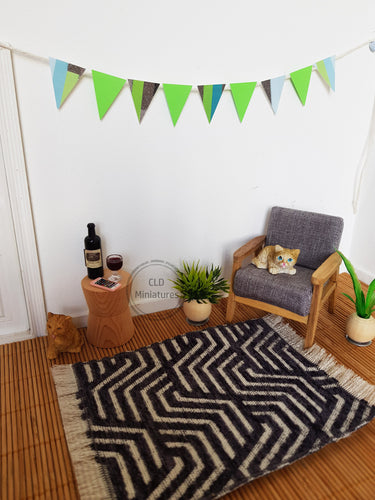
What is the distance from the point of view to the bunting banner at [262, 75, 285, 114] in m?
2.17

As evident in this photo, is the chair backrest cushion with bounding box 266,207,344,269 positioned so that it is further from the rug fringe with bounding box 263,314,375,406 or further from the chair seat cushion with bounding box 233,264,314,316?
the rug fringe with bounding box 263,314,375,406

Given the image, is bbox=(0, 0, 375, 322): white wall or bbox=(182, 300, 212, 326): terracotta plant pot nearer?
bbox=(0, 0, 375, 322): white wall

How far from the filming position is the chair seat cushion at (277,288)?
2.00 meters

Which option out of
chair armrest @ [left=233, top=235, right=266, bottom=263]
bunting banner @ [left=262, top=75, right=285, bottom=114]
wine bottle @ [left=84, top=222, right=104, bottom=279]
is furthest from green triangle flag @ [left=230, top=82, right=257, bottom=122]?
wine bottle @ [left=84, top=222, right=104, bottom=279]

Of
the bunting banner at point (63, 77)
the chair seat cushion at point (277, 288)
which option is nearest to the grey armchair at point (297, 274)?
the chair seat cushion at point (277, 288)

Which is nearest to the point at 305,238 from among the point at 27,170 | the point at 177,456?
the point at 177,456

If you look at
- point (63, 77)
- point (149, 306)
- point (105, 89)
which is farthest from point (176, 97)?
point (149, 306)

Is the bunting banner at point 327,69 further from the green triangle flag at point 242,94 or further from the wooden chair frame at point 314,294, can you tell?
the wooden chair frame at point 314,294

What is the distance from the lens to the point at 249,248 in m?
2.33

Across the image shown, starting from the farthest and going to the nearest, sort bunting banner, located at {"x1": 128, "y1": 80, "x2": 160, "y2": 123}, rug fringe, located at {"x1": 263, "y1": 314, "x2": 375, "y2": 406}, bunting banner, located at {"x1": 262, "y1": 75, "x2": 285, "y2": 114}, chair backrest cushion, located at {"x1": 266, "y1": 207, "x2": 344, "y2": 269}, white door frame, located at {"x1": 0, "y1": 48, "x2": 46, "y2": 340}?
chair backrest cushion, located at {"x1": 266, "y1": 207, "x2": 344, "y2": 269} < bunting banner, located at {"x1": 262, "y1": 75, "x2": 285, "y2": 114} < bunting banner, located at {"x1": 128, "y1": 80, "x2": 160, "y2": 123} < rug fringe, located at {"x1": 263, "y1": 314, "x2": 375, "y2": 406} < white door frame, located at {"x1": 0, "y1": 48, "x2": 46, "y2": 340}

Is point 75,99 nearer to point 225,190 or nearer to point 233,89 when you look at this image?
point 233,89

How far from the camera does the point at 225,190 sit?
2.36 meters

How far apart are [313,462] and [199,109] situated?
194 cm

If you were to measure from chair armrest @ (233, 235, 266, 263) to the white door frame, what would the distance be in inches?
48.7
